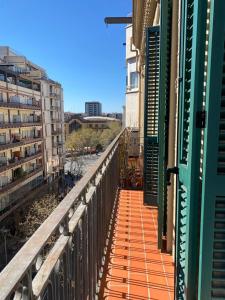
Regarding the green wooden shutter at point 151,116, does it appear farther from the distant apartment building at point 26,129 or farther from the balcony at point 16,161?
the balcony at point 16,161

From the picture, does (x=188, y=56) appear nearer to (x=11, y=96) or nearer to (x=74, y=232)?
(x=74, y=232)

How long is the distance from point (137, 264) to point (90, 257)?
52.0 inches

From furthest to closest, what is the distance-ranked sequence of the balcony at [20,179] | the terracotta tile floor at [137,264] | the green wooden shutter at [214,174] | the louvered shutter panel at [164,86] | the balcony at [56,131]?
the balcony at [56,131] < the balcony at [20,179] < the louvered shutter panel at [164,86] < the terracotta tile floor at [137,264] < the green wooden shutter at [214,174]

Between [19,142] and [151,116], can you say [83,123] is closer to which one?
[19,142]

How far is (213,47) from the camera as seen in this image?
1.33m

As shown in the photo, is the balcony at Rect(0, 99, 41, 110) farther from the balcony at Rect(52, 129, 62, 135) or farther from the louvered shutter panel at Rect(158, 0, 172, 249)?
the louvered shutter panel at Rect(158, 0, 172, 249)

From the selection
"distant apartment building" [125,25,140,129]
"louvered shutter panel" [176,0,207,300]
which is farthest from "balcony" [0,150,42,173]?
"louvered shutter panel" [176,0,207,300]

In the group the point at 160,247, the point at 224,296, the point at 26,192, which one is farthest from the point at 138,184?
the point at 26,192

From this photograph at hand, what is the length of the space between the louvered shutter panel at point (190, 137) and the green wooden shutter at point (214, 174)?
0.06m

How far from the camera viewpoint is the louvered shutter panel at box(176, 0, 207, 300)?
1.41 m

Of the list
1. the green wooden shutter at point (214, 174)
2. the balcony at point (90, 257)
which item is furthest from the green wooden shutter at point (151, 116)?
the green wooden shutter at point (214, 174)

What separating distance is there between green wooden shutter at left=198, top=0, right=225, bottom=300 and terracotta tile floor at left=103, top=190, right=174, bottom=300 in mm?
Answer: 1409

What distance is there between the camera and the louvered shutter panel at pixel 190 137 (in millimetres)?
1413

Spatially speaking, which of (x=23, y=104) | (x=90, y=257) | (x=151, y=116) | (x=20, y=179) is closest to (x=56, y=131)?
(x=23, y=104)
